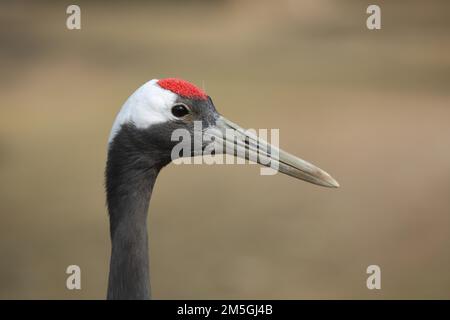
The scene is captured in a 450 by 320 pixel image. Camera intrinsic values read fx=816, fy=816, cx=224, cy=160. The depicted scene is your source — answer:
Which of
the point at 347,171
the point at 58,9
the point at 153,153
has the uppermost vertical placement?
the point at 58,9

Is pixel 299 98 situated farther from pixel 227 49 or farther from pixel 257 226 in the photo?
pixel 257 226

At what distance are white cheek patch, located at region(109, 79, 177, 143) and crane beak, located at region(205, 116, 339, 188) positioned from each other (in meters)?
0.23

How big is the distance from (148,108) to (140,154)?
198mm

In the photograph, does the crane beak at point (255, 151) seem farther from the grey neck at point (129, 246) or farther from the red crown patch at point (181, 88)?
the grey neck at point (129, 246)

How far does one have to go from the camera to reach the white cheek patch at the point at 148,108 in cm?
344

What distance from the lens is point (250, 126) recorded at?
9617 millimetres

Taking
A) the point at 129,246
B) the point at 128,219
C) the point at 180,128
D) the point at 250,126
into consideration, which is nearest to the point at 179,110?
the point at 180,128

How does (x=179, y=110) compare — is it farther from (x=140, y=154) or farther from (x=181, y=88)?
(x=140, y=154)

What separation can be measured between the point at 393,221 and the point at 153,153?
504cm

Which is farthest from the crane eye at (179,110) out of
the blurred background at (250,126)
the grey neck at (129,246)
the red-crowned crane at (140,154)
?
the blurred background at (250,126)
